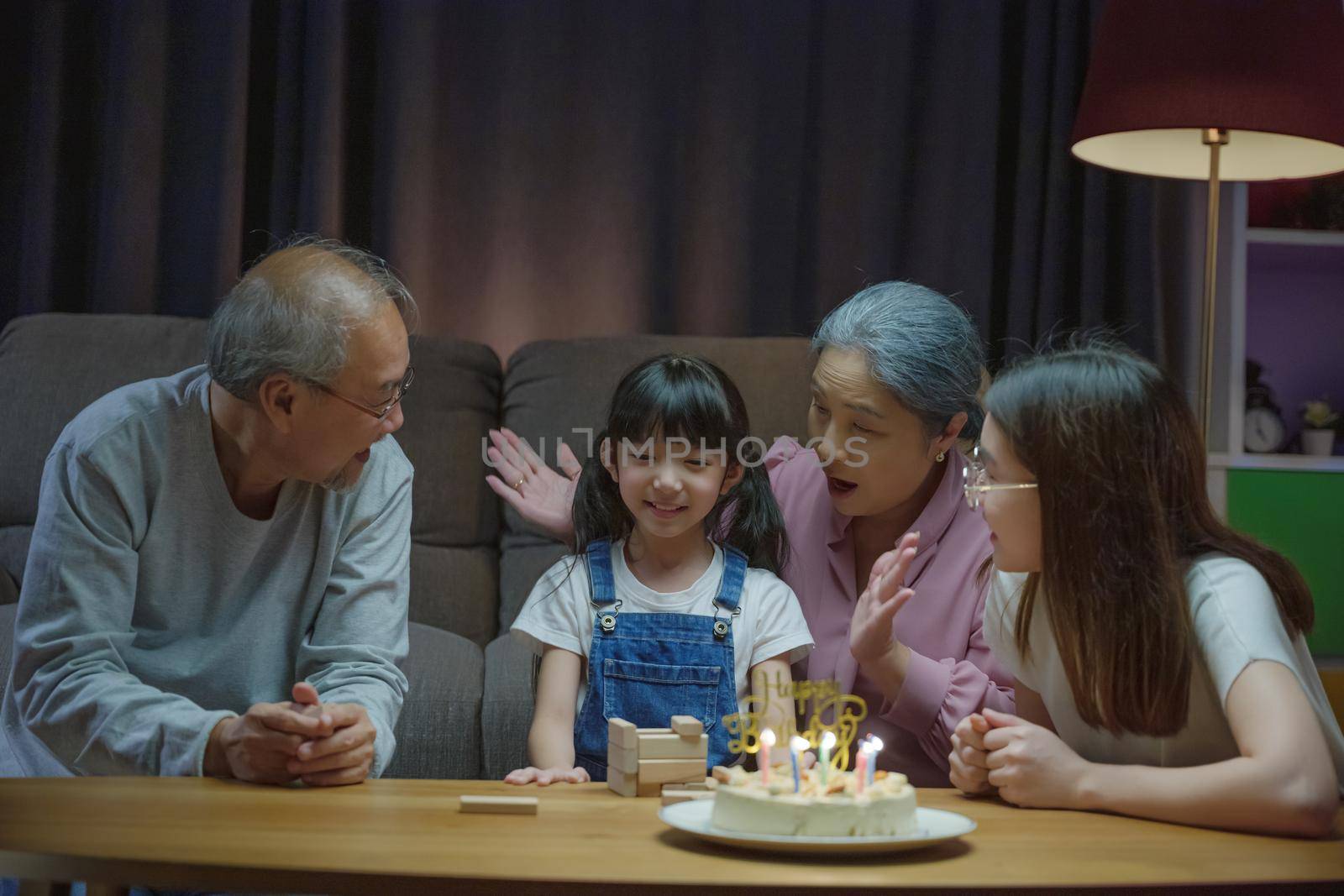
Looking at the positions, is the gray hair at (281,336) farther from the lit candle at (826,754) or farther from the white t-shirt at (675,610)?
the lit candle at (826,754)

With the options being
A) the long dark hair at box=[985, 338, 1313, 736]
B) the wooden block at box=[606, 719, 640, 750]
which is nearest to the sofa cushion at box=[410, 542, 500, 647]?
the wooden block at box=[606, 719, 640, 750]

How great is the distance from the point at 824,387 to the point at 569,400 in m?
1.16

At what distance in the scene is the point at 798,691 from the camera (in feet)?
4.06

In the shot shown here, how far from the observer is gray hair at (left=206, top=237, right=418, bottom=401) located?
1.60 m

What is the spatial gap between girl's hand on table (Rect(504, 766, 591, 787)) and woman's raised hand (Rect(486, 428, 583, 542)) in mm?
747

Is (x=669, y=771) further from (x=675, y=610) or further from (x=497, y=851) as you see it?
(x=675, y=610)

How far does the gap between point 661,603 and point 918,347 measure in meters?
0.56

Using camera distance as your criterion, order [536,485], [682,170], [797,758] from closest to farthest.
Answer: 1. [797,758]
2. [536,485]
3. [682,170]

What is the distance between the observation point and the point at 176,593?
5.34 ft

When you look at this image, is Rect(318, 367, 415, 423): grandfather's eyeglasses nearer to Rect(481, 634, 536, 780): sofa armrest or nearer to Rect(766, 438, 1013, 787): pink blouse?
Rect(766, 438, 1013, 787): pink blouse

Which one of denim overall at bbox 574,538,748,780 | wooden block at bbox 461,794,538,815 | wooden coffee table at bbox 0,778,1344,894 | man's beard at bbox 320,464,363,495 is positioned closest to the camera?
wooden coffee table at bbox 0,778,1344,894

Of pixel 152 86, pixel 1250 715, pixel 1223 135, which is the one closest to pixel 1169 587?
pixel 1250 715

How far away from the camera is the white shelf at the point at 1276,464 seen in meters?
3.22

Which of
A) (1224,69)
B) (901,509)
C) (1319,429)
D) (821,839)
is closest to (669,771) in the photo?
(821,839)
